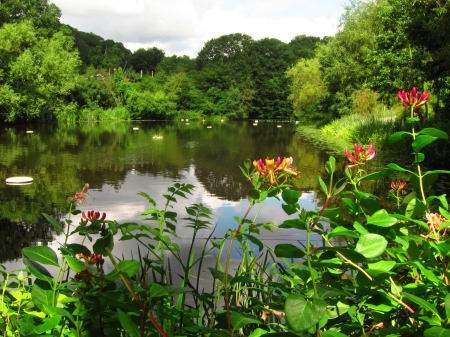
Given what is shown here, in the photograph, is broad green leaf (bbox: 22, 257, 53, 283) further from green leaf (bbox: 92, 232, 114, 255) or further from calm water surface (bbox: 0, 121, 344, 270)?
calm water surface (bbox: 0, 121, 344, 270)

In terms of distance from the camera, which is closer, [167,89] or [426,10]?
[426,10]

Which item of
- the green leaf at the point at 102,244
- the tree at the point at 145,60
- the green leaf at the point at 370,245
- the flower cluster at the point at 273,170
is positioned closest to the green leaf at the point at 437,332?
the green leaf at the point at 370,245

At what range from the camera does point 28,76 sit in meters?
19.0

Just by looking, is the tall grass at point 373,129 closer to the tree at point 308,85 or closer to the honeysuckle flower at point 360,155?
the honeysuckle flower at point 360,155

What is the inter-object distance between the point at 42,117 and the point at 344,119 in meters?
15.9

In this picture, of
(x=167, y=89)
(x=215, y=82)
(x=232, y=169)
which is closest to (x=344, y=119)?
(x=232, y=169)

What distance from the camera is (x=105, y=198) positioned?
5.47 meters

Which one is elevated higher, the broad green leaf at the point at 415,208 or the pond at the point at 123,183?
the broad green leaf at the point at 415,208

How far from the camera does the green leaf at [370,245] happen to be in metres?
0.60

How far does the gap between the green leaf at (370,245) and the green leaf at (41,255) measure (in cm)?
47

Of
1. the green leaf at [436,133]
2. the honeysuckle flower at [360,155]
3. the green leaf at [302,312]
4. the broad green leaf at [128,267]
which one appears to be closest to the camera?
the green leaf at [302,312]

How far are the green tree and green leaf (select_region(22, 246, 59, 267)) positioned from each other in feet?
65.2

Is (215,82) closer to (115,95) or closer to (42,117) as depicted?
(115,95)

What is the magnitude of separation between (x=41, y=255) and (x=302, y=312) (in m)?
0.42
